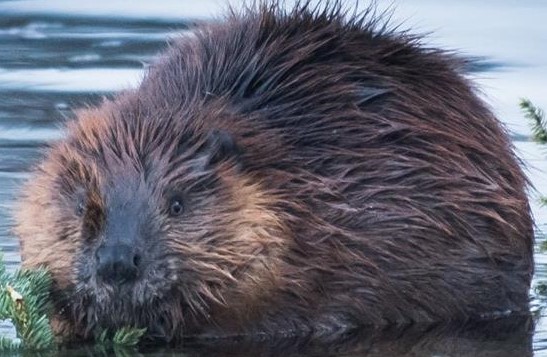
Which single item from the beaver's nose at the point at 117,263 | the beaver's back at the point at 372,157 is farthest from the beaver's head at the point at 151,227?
the beaver's back at the point at 372,157

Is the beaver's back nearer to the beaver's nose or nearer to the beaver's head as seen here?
the beaver's head

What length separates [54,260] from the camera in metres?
6.79

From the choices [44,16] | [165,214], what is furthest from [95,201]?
[44,16]

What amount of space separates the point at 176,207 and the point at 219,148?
0.25 metres

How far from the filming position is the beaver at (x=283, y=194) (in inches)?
264

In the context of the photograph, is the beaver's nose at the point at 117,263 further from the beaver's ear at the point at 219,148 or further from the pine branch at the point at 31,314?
the beaver's ear at the point at 219,148

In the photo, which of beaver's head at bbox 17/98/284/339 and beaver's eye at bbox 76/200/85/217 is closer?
beaver's head at bbox 17/98/284/339

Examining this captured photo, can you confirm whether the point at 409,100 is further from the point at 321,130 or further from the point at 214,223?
the point at 214,223

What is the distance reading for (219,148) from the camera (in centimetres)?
686

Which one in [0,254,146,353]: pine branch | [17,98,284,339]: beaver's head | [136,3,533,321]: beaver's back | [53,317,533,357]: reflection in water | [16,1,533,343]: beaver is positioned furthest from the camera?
[136,3,533,321]: beaver's back

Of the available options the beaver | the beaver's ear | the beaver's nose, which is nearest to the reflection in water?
the beaver

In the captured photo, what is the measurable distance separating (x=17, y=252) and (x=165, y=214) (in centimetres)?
119

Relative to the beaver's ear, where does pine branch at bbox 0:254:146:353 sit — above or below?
below

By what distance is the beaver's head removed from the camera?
659 cm
